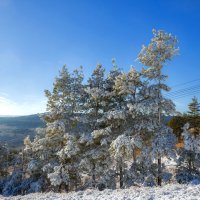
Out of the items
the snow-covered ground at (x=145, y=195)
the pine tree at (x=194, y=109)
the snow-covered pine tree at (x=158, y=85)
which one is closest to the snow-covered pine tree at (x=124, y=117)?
the snow-covered pine tree at (x=158, y=85)

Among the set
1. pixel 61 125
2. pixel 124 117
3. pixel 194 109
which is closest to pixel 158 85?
pixel 124 117

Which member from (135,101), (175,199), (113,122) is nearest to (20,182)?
(113,122)

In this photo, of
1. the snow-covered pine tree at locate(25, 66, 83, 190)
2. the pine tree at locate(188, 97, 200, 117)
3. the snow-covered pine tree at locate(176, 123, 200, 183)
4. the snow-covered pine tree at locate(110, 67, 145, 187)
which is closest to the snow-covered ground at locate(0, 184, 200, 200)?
the snow-covered pine tree at locate(110, 67, 145, 187)

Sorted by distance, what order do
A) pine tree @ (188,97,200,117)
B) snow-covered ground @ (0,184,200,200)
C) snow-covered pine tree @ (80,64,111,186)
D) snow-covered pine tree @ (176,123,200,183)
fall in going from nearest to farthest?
snow-covered ground @ (0,184,200,200) < snow-covered pine tree @ (176,123,200,183) < snow-covered pine tree @ (80,64,111,186) < pine tree @ (188,97,200,117)

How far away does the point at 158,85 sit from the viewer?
Result: 72.2 ft

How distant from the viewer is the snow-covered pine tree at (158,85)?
21203 millimetres

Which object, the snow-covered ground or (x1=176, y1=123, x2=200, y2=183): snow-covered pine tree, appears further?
(x1=176, y1=123, x2=200, y2=183): snow-covered pine tree

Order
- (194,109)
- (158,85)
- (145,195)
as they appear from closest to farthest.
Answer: (145,195)
(158,85)
(194,109)

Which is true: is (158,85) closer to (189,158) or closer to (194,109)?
(189,158)

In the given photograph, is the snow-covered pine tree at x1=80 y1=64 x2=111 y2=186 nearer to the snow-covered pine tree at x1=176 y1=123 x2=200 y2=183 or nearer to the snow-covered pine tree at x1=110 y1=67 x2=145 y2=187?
the snow-covered pine tree at x1=110 y1=67 x2=145 y2=187

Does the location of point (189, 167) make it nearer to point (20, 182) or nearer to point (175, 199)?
point (175, 199)

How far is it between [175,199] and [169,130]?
9.74 meters

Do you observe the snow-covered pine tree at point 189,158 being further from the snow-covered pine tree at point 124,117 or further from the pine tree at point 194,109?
the pine tree at point 194,109

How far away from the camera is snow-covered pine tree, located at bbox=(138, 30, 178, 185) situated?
21.2 metres
